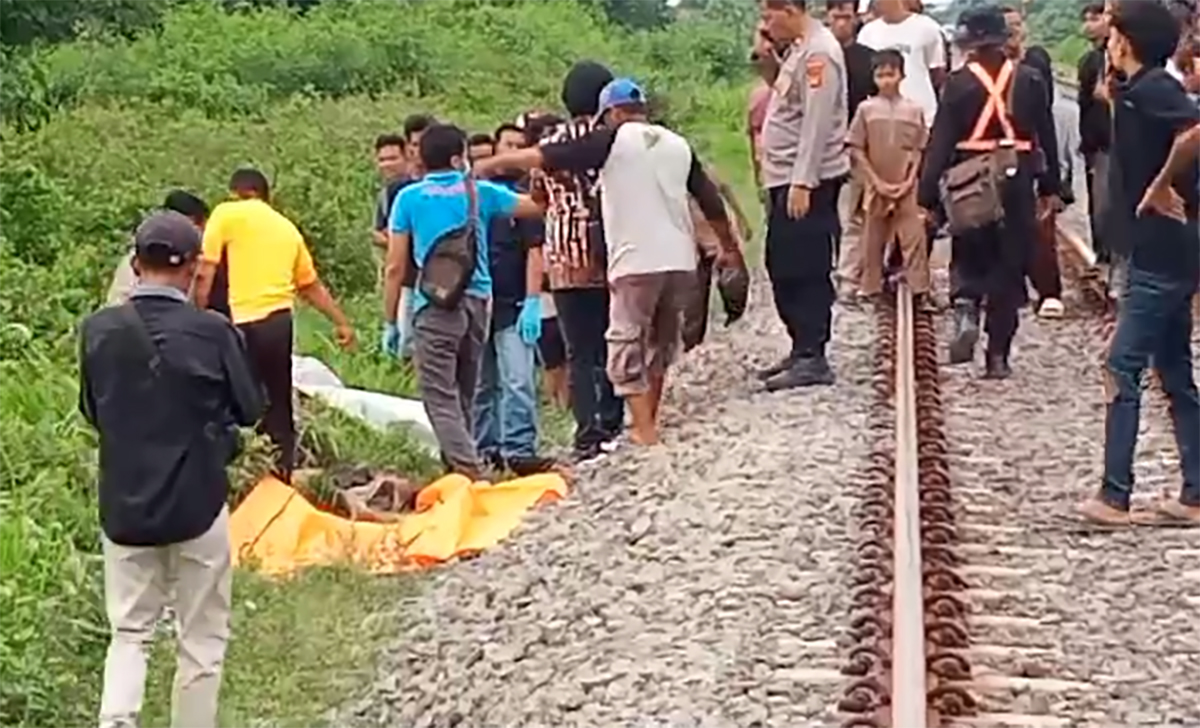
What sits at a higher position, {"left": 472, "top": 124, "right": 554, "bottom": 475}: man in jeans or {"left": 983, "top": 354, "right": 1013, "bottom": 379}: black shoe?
{"left": 472, "top": 124, "right": 554, "bottom": 475}: man in jeans

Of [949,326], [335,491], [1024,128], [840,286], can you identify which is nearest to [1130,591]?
[335,491]

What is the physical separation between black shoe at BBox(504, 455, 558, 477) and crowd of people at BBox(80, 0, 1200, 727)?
0.02 metres

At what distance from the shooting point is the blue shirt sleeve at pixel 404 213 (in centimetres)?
968

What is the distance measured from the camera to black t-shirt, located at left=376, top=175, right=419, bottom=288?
32.1ft

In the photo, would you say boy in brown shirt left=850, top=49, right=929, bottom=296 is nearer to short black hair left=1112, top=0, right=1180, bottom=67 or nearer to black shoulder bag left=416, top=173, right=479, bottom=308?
black shoulder bag left=416, top=173, right=479, bottom=308

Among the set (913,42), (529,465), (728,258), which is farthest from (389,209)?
(913,42)

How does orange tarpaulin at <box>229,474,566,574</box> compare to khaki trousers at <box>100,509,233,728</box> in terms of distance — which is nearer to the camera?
khaki trousers at <box>100,509,233,728</box>

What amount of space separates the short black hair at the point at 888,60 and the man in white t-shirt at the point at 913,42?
95cm

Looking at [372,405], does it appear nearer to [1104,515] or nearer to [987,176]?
[987,176]

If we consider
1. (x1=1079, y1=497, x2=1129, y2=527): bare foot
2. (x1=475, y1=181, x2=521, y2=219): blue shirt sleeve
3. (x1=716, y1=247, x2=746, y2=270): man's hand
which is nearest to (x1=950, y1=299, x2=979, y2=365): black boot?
(x1=716, y1=247, x2=746, y2=270): man's hand

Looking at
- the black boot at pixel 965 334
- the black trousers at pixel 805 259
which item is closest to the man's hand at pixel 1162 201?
the black trousers at pixel 805 259

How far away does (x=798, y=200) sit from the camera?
10641mm

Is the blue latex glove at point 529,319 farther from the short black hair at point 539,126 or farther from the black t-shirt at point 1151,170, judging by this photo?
the black t-shirt at point 1151,170

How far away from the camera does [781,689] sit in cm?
637
